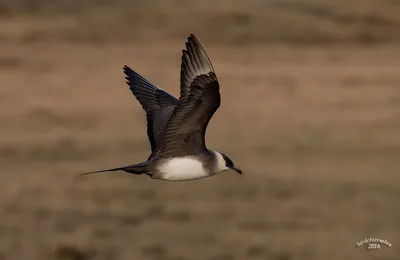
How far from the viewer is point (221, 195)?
8523 mm

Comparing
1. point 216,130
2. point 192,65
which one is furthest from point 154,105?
point 216,130

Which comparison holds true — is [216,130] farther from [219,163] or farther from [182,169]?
[182,169]

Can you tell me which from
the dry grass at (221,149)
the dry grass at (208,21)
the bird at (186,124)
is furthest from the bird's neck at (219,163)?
the dry grass at (208,21)

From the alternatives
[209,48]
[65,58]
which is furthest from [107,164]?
[209,48]

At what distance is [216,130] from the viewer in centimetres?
1117

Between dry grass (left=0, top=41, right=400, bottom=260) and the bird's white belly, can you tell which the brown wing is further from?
dry grass (left=0, top=41, right=400, bottom=260)

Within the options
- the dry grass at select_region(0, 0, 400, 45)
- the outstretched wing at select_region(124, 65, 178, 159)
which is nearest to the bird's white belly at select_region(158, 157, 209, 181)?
the outstretched wing at select_region(124, 65, 178, 159)

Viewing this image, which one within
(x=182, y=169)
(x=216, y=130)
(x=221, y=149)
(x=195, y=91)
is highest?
(x=216, y=130)

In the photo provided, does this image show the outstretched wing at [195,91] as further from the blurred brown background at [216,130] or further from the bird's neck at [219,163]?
the blurred brown background at [216,130]

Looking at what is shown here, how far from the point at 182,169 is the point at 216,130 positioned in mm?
4808

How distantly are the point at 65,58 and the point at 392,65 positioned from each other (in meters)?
4.23

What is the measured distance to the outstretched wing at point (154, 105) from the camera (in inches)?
268

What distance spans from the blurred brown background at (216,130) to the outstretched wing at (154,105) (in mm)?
773

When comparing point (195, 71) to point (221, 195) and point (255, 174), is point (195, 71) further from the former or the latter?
point (255, 174)
